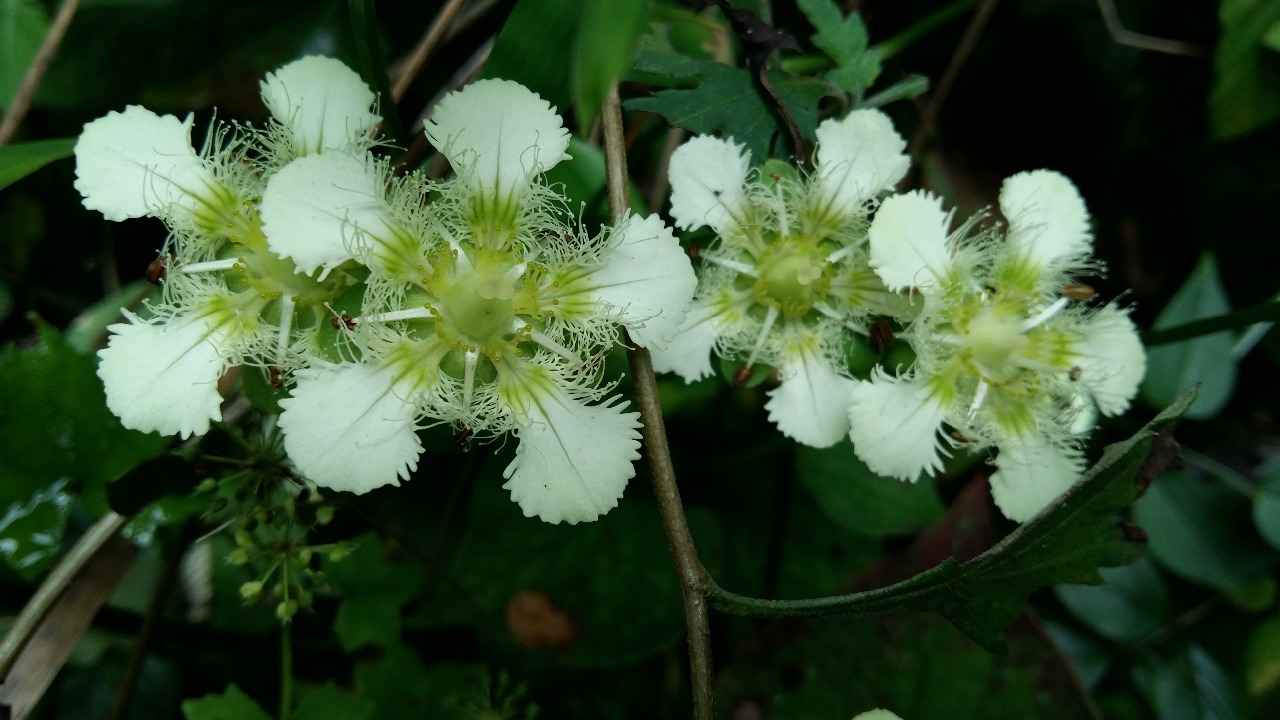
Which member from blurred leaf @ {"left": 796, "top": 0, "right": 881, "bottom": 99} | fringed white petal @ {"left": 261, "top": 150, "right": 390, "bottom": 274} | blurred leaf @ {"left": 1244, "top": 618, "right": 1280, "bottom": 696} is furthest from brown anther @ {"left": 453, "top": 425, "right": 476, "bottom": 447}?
blurred leaf @ {"left": 1244, "top": 618, "right": 1280, "bottom": 696}

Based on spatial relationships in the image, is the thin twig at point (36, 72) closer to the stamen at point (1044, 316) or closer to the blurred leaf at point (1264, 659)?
the stamen at point (1044, 316)

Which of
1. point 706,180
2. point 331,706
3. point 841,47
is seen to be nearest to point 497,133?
point 706,180

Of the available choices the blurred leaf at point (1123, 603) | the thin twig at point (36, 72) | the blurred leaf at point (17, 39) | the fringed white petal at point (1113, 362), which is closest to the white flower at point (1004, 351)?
the fringed white petal at point (1113, 362)

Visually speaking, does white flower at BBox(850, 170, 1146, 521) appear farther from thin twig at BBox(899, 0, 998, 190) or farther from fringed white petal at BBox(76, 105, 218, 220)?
fringed white petal at BBox(76, 105, 218, 220)

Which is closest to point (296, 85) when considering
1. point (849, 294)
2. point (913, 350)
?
point (849, 294)

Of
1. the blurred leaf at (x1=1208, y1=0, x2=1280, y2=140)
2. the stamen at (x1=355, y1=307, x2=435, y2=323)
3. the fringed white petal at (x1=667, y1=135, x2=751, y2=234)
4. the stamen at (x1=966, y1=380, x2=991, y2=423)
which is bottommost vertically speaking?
the stamen at (x1=355, y1=307, x2=435, y2=323)

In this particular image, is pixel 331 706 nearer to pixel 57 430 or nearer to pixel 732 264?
pixel 57 430

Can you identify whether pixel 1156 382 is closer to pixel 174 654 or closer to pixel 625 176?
pixel 625 176
